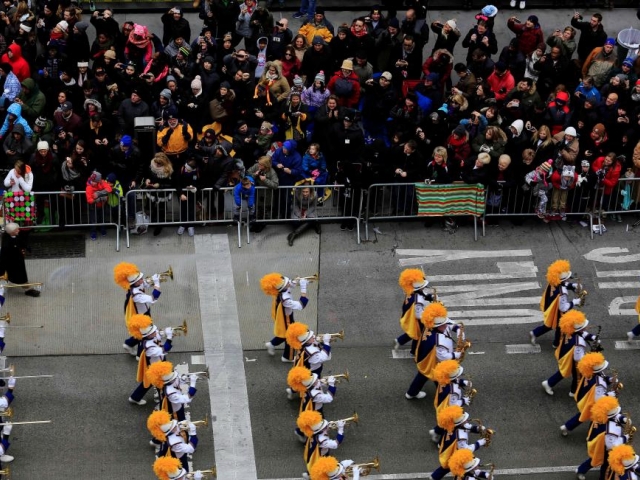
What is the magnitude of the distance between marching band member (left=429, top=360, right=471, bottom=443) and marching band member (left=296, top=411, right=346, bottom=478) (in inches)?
54.7

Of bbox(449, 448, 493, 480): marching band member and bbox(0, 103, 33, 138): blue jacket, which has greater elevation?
bbox(0, 103, 33, 138): blue jacket

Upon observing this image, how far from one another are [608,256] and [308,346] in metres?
6.05

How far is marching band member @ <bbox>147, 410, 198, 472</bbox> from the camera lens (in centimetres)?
1681

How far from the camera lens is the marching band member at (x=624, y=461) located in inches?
652

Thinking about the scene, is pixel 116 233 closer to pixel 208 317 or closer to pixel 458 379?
pixel 208 317

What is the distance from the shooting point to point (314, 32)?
939 inches

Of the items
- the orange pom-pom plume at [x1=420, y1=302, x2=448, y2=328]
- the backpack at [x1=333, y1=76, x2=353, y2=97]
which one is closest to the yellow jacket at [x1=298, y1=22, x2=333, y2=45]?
the backpack at [x1=333, y1=76, x2=353, y2=97]

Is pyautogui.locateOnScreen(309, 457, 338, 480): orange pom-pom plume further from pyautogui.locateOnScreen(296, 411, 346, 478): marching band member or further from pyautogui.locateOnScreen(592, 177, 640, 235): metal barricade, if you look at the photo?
pyautogui.locateOnScreen(592, 177, 640, 235): metal barricade

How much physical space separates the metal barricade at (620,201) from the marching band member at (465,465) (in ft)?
22.4

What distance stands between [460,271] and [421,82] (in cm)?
→ 337

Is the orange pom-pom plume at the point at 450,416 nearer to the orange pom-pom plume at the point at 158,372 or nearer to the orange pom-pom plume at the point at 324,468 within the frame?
the orange pom-pom plume at the point at 324,468

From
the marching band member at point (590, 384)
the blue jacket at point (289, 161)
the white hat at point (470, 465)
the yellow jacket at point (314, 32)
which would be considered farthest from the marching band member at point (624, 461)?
the yellow jacket at point (314, 32)

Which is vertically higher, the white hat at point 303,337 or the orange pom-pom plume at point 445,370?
the white hat at point 303,337

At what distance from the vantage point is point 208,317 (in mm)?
20469
